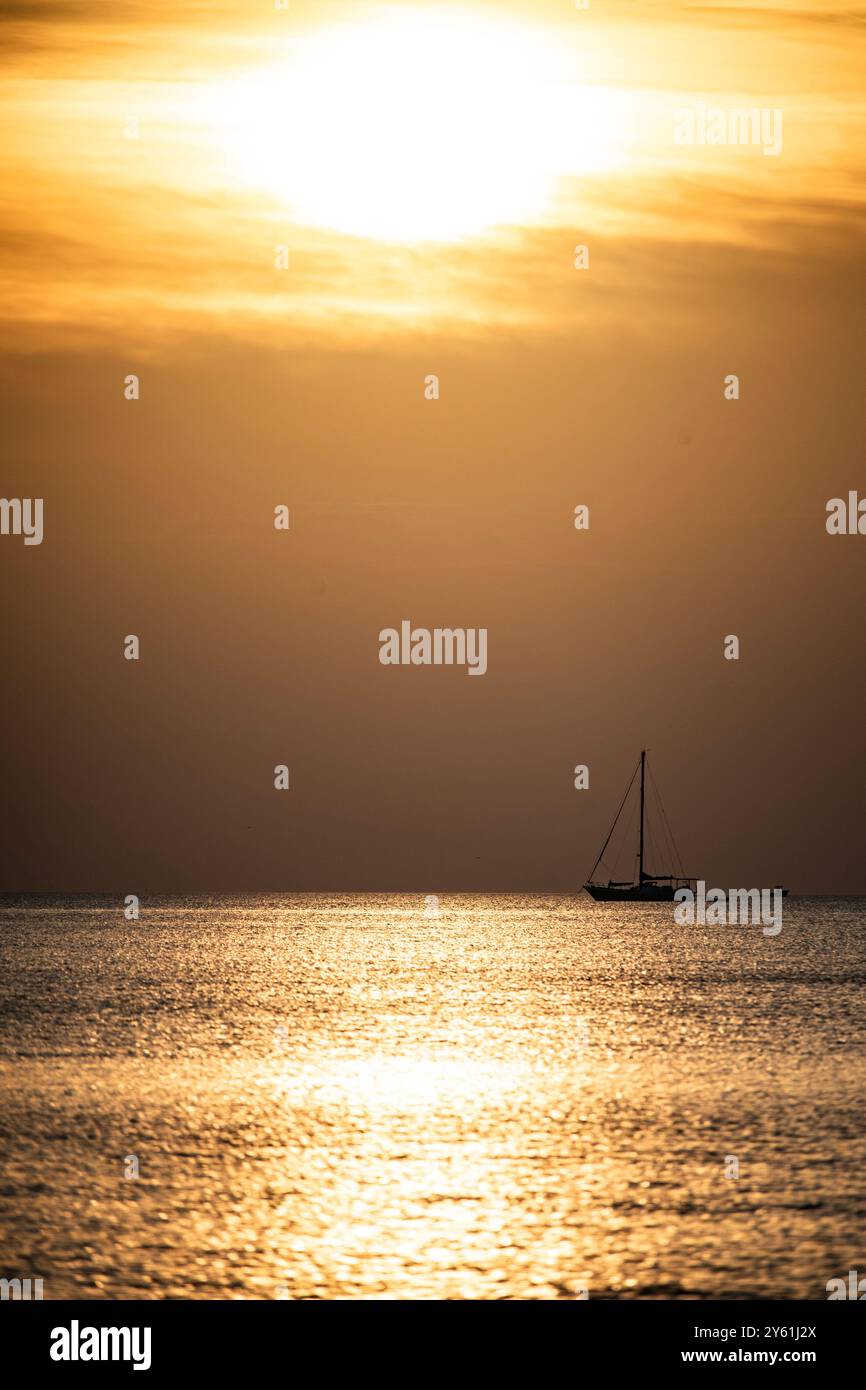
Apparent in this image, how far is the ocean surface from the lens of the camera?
34875 mm

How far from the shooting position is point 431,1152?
154 ft

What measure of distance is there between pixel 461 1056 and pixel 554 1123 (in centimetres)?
2100

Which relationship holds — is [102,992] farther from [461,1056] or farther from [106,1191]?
[106,1191]

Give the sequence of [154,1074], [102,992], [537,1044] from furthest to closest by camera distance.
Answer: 1. [102,992]
2. [537,1044]
3. [154,1074]

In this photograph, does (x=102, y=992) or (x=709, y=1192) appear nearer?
(x=709, y=1192)

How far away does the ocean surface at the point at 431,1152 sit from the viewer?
34.9 m

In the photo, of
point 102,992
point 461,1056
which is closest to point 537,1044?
point 461,1056

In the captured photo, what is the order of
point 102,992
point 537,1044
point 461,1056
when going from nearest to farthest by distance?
point 461,1056 < point 537,1044 < point 102,992

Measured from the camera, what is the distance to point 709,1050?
255ft

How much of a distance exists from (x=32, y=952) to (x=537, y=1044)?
355ft

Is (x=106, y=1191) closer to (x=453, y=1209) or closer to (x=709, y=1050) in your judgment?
(x=453, y=1209)
